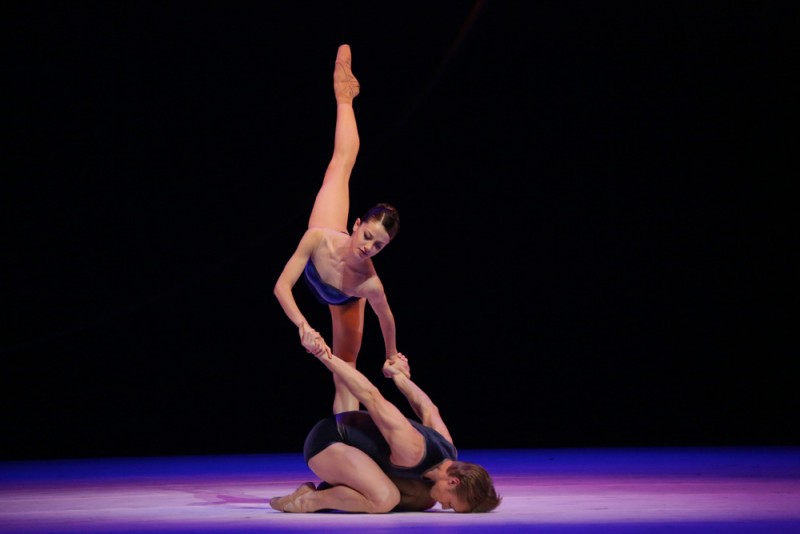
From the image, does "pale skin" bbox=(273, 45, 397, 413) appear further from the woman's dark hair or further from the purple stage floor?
the purple stage floor

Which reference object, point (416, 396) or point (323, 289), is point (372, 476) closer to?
point (416, 396)

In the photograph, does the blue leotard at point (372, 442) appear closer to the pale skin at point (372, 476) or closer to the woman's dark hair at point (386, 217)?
the pale skin at point (372, 476)

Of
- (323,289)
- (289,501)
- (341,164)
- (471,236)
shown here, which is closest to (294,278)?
(323,289)

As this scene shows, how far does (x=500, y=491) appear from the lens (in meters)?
4.40

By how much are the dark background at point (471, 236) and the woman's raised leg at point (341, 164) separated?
4.31 ft

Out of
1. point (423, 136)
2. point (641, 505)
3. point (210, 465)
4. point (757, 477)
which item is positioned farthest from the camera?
point (423, 136)

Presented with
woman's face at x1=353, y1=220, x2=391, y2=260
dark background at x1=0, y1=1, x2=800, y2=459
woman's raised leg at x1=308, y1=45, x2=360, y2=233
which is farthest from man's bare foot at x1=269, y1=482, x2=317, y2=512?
dark background at x1=0, y1=1, x2=800, y2=459

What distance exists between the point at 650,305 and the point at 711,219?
Result: 0.67 meters

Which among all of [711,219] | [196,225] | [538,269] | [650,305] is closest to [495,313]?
[538,269]

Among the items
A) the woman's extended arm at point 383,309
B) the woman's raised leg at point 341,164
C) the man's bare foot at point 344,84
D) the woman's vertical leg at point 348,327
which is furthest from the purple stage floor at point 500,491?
the man's bare foot at point 344,84

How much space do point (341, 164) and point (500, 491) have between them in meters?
1.65

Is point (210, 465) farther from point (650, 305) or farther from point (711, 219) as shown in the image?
point (711, 219)

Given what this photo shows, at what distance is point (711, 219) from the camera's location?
6.68m

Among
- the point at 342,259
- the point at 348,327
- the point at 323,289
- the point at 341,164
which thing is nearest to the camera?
the point at 342,259
